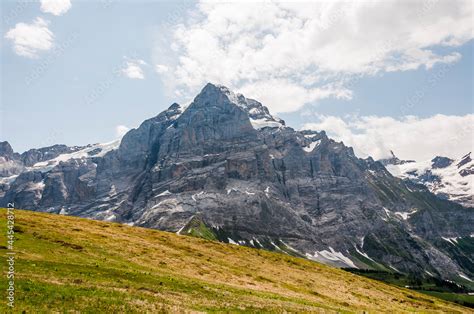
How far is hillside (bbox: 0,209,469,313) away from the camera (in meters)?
37.3

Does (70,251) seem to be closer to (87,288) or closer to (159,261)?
(159,261)

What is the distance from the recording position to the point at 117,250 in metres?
69.7

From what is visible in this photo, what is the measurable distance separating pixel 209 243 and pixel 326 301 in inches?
1701

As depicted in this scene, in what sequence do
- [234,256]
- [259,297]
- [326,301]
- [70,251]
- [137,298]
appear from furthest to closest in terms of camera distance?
[234,256]
[326,301]
[70,251]
[259,297]
[137,298]

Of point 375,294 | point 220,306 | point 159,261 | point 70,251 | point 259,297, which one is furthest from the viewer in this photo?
point 375,294

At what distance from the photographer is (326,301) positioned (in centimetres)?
6456

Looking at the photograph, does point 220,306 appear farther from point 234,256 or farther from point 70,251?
point 234,256

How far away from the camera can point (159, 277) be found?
53969mm

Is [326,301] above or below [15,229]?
below

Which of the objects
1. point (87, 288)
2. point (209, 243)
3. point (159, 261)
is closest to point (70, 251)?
point (159, 261)

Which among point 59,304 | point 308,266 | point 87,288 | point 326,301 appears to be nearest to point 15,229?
point 87,288

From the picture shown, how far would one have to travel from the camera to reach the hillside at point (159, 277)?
37.3 metres

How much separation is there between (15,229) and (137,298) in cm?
3870

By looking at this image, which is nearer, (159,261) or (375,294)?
(159,261)
